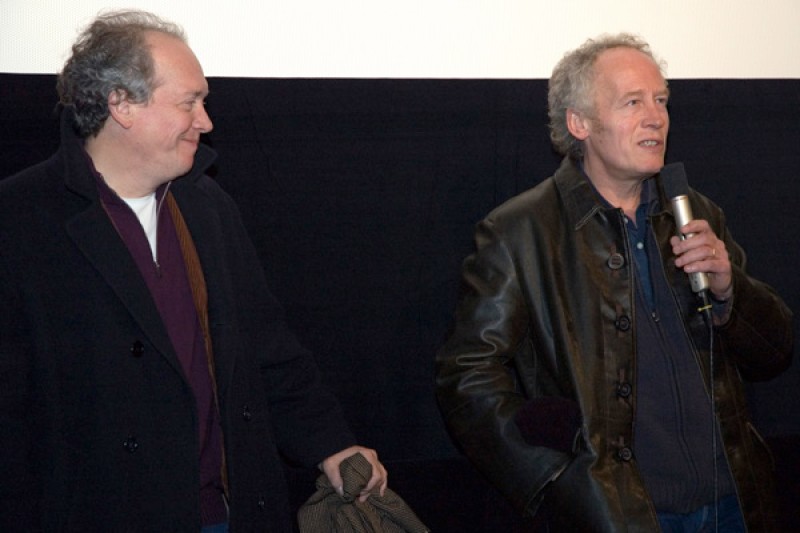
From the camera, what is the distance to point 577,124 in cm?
316

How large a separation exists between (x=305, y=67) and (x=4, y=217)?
1.15 meters

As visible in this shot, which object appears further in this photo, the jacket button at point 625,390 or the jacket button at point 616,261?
the jacket button at point 616,261

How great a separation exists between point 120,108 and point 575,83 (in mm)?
1291

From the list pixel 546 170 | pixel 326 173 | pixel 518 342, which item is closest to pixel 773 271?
pixel 546 170

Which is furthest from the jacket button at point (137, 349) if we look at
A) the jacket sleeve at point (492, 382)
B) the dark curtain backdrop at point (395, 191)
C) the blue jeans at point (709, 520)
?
the blue jeans at point (709, 520)

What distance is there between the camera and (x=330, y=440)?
283cm

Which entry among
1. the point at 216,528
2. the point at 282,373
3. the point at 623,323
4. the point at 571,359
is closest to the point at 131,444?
the point at 216,528

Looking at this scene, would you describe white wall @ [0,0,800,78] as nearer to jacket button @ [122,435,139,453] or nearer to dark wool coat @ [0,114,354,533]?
dark wool coat @ [0,114,354,533]

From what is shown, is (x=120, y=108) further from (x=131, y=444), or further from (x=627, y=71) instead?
(x=627, y=71)

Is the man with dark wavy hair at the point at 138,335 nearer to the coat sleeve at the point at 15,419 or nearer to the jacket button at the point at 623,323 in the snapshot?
the coat sleeve at the point at 15,419

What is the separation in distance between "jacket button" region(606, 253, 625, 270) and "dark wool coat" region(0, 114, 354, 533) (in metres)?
1.03

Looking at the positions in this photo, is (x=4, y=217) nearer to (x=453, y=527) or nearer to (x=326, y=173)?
(x=326, y=173)

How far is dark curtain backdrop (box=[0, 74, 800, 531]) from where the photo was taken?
3.39 metres

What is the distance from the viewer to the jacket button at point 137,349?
2484 millimetres
